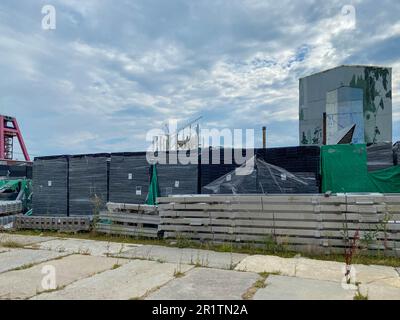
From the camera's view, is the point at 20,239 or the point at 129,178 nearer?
the point at 20,239

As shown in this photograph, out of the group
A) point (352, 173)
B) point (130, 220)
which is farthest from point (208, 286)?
point (352, 173)

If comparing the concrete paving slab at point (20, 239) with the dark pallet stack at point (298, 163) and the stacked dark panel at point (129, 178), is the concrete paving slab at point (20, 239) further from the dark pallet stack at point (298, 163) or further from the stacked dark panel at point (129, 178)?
the dark pallet stack at point (298, 163)

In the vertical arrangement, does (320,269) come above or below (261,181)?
below

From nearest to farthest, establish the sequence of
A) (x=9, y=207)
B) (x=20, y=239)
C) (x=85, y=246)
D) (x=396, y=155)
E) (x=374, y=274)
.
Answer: (x=374, y=274)
(x=85, y=246)
(x=20, y=239)
(x=396, y=155)
(x=9, y=207)

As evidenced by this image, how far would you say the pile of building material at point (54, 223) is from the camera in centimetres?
1042

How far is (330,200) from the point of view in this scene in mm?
7488

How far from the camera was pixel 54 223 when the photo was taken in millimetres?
10703

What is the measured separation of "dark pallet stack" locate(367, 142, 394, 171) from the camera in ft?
34.6

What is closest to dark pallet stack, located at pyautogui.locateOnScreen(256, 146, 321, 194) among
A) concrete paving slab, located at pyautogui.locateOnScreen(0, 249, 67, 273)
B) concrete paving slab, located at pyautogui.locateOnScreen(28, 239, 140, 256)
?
concrete paving slab, located at pyautogui.locateOnScreen(28, 239, 140, 256)

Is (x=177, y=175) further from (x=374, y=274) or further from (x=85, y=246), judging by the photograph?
(x=374, y=274)

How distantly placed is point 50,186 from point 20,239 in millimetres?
4759
